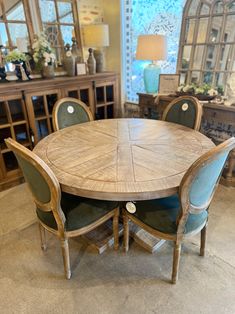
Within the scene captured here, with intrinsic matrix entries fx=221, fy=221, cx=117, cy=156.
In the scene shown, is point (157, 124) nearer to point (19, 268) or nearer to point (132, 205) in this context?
point (132, 205)

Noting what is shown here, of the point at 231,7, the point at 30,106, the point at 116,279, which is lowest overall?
the point at 116,279

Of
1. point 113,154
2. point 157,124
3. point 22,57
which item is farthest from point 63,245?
point 22,57

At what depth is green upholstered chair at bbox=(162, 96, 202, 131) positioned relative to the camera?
1936 mm

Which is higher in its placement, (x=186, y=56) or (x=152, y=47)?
(x=152, y=47)

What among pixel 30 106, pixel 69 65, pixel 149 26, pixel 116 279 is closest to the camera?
pixel 116 279

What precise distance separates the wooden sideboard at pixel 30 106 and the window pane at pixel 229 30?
1468 mm

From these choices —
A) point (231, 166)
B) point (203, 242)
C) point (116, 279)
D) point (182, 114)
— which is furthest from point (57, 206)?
point (231, 166)

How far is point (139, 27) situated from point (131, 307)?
127 inches

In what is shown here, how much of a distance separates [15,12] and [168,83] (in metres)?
1.91

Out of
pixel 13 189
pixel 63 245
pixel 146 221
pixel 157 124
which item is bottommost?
pixel 13 189

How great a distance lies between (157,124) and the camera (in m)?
2.06

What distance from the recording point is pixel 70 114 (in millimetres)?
2188

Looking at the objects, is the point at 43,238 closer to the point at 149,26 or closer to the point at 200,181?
the point at 200,181

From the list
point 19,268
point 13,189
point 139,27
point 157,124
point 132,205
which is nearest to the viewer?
point 132,205
